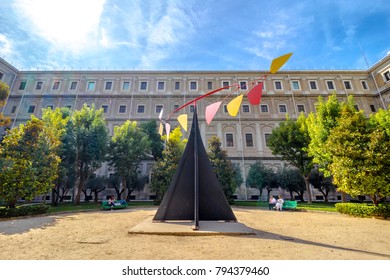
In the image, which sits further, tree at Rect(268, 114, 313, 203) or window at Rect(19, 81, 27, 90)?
window at Rect(19, 81, 27, 90)

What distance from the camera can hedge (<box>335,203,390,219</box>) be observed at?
9.25m

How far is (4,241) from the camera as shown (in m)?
5.06

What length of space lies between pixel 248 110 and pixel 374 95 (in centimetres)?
2015

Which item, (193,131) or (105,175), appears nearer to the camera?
(193,131)

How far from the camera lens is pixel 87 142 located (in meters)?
17.4

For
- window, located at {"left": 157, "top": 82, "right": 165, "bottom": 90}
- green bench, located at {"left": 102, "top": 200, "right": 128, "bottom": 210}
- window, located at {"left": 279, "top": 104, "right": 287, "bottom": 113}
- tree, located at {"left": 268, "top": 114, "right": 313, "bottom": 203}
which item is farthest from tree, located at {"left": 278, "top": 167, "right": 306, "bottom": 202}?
window, located at {"left": 157, "top": 82, "right": 165, "bottom": 90}

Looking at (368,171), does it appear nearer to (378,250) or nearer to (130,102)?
(378,250)

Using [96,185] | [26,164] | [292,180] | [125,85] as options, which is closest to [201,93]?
[125,85]

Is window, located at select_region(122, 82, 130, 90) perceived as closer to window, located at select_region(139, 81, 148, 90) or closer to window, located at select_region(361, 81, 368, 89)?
window, located at select_region(139, 81, 148, 90)

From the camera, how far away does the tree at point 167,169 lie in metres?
17.6

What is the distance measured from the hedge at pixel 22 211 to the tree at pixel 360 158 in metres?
17.2

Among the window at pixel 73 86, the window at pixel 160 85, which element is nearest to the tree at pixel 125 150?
the window at pixel 160 85

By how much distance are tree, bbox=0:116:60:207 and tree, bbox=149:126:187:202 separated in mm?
8371
